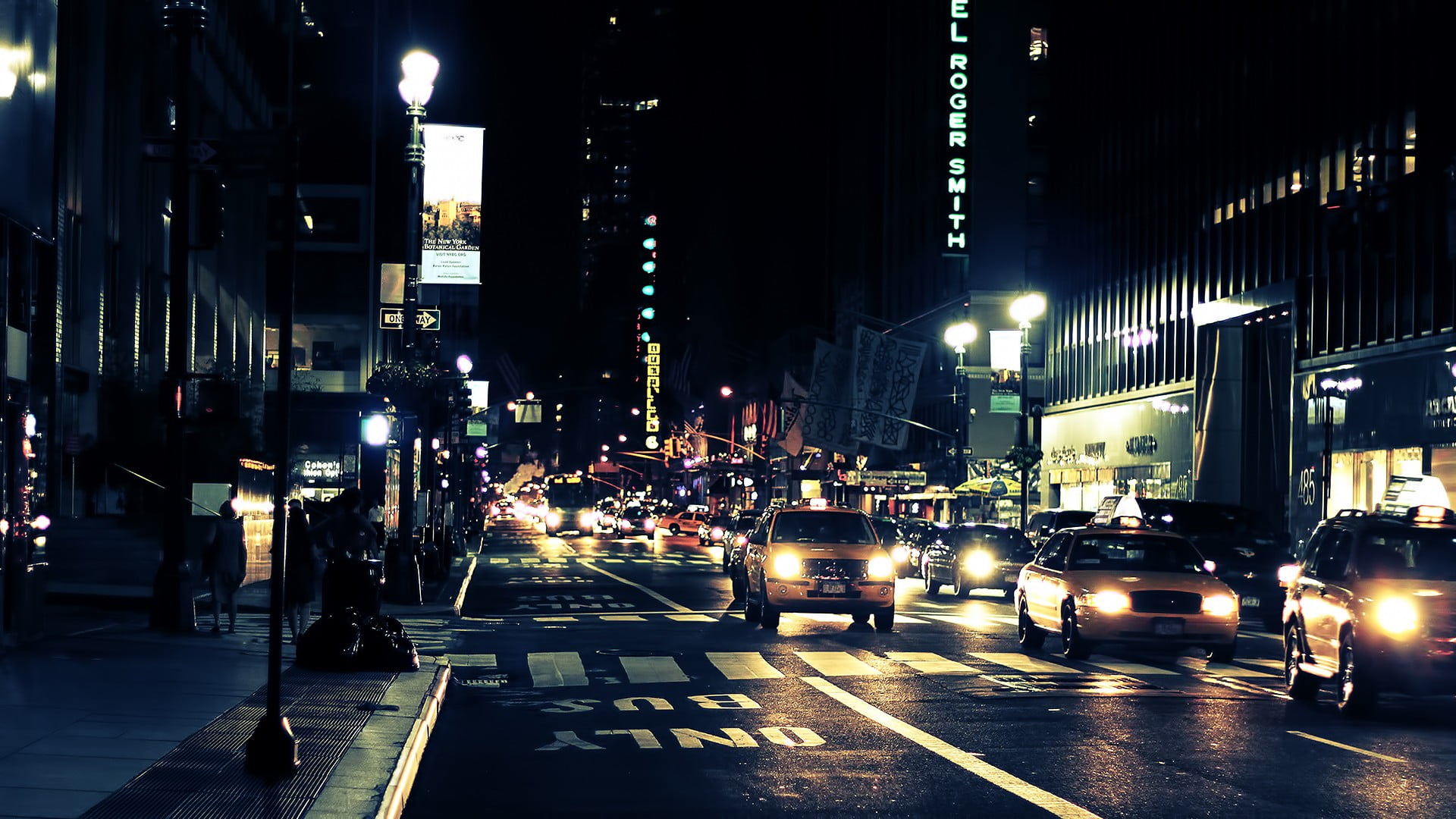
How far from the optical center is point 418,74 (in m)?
29.4

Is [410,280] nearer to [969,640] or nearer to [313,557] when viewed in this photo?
[313,557]

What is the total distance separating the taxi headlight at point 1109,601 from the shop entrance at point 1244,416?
39.3 meters

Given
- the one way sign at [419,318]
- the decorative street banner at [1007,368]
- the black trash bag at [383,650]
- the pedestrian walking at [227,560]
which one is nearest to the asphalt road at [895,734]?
the black trash bag at [383,650]

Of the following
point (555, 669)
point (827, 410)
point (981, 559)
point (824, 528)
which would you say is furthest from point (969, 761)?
point (827, 410)

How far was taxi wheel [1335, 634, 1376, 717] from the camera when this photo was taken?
585 inches

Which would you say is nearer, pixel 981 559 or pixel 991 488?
pixel 981 559

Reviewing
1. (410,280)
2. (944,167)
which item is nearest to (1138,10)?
(944,167)

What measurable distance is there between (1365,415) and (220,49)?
33790mm

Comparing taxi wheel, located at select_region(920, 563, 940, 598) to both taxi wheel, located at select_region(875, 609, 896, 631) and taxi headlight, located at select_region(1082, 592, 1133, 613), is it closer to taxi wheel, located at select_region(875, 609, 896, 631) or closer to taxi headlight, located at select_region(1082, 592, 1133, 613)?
taxi wheel, located at select_region(875, 609, 896, 631)

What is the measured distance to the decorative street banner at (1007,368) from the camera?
52938 mm

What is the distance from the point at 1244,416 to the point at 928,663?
135ft

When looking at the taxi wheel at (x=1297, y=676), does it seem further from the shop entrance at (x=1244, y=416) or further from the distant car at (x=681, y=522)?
the distant car at (x=681, y=522)

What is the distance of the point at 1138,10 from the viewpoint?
66.1 meters

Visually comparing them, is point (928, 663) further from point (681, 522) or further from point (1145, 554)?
point (681, 522)
